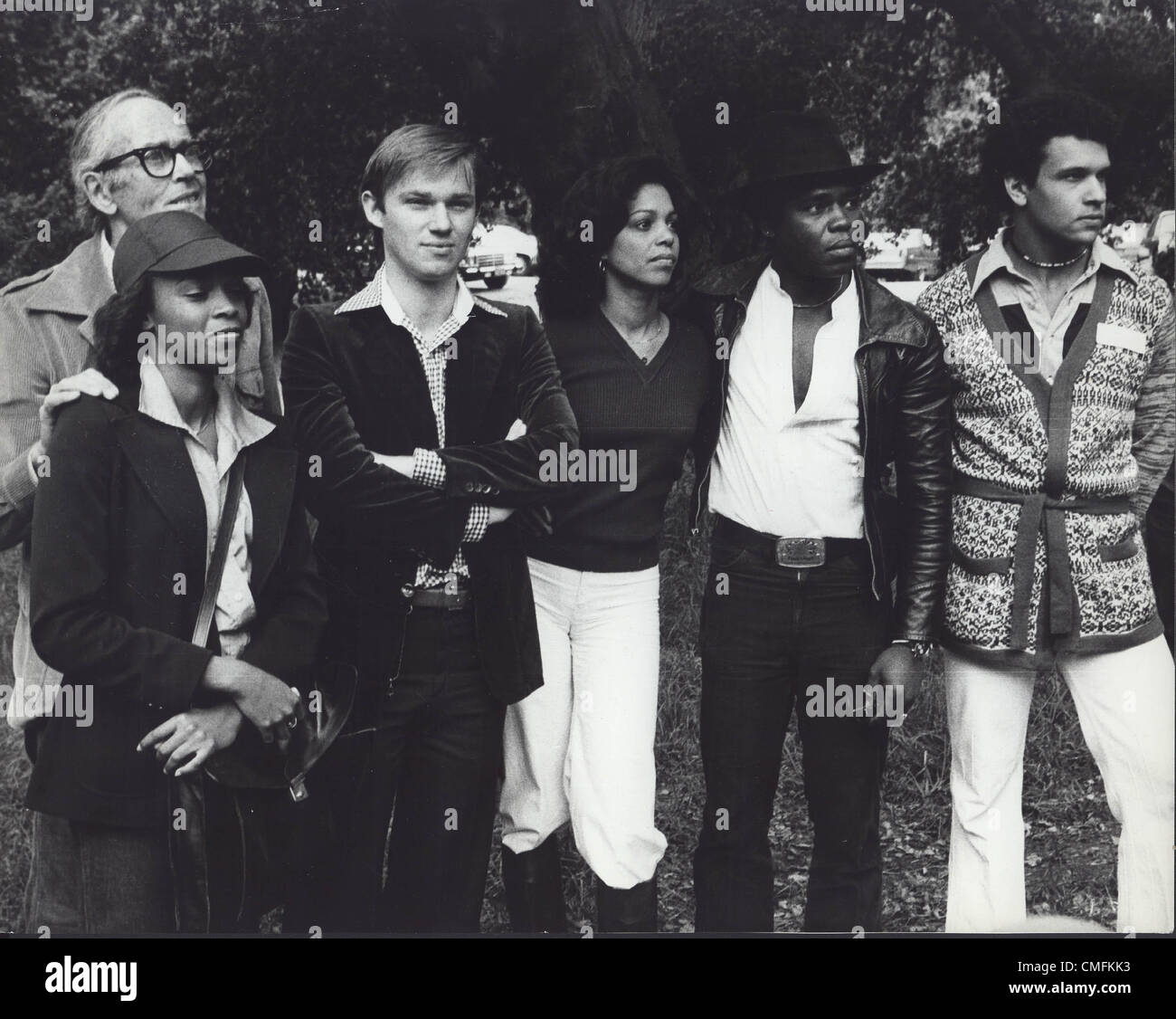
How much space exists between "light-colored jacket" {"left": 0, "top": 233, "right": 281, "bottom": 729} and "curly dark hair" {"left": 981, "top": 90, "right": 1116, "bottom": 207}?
2227mm

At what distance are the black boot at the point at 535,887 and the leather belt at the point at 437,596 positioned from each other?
764mm

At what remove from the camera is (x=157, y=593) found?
3744mm

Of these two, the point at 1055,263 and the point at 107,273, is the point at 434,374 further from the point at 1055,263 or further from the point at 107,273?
the point at 1055,263

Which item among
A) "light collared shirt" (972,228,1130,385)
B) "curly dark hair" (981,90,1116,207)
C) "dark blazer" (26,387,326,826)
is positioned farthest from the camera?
"curly dark hair" (981,90,1116,207)

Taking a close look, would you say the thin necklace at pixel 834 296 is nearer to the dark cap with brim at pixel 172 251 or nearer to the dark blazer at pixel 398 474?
the dark blazer at pixel 398 474

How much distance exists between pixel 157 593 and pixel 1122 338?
278cm

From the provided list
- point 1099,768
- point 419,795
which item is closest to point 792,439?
point 1099,768

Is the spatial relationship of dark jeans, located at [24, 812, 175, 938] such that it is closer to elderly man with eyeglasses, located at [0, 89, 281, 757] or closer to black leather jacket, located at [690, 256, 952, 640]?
elderly man with eyeglasses, located at [0, 89, 281, 757]

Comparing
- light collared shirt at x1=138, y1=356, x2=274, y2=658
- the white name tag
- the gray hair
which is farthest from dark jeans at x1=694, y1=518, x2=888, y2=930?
the gray hair

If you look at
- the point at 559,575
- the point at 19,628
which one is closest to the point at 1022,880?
the point at 559,575

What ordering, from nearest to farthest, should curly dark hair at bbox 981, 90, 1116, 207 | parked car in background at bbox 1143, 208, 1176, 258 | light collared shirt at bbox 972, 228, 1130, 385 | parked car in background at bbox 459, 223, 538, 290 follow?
light collared shirt at bbox 972, 228, 1130, 385
curly dark hair at bbox 981, 90, 1116, 207
parked car in background at bbox 459, 223, 538, 290
parked car in background at bbox 1143, 208, 1176, 258

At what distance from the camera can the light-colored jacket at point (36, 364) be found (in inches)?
151

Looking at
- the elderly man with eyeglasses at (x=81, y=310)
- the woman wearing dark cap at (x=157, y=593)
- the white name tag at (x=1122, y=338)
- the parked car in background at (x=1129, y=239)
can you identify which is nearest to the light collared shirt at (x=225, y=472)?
the woman wearing dark cap at (x=157, y=593)

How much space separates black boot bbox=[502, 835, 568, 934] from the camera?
4.02m
